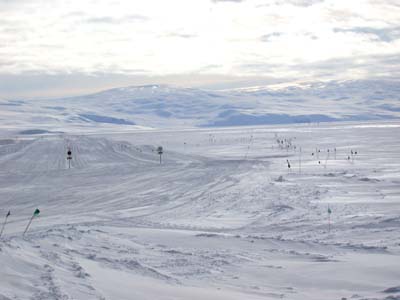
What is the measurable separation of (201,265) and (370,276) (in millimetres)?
4289

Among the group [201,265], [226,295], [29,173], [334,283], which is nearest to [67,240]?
[201,265]

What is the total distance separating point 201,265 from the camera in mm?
14430

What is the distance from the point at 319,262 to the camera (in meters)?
14.6

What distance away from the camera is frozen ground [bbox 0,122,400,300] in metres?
12.2

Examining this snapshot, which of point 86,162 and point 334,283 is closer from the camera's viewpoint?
point 334,283

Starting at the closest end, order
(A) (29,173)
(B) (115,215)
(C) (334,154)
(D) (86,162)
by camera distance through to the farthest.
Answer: (B) (115,215) → (A) (29,173) → (D) (86,162) → (C) (334,154)

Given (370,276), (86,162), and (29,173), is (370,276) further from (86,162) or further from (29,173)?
(86,162)

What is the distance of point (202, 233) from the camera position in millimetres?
18859

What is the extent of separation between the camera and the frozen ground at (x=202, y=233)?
12.2 m

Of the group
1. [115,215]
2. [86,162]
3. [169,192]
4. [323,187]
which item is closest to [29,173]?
[86,162]

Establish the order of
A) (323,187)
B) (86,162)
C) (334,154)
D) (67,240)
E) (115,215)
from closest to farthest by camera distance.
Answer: (67,240), (115,215), (323,187), (86,162), (334,154)

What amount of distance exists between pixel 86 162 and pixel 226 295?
129 feet

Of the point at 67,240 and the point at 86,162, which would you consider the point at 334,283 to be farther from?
the point at 86,162

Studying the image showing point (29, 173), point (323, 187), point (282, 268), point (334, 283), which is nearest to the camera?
point (334, 283)
